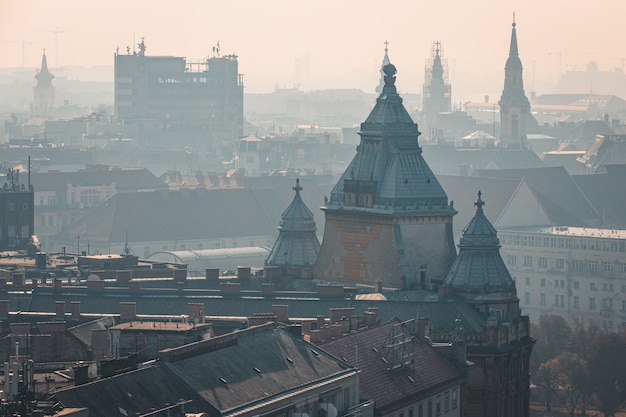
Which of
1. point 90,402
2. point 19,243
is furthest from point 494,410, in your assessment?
point 19,243

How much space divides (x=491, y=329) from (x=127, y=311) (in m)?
15.7

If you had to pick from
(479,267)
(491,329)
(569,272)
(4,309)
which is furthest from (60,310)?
(569,272)

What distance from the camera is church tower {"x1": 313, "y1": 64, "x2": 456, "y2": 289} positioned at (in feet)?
410

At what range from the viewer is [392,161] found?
126750 mm

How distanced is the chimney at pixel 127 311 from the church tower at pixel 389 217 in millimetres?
18682

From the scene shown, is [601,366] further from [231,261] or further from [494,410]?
[231,261]

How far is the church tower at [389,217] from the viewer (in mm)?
124875

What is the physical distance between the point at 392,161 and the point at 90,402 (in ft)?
187

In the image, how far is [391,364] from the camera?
9506 cm

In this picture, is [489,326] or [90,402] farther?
[489,326]

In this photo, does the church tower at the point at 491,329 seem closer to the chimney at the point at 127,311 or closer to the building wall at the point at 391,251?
the building wall at the point at 391,251

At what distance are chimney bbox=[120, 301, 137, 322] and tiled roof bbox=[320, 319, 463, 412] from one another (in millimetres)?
9869

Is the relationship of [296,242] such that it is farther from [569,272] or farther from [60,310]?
[569,272]

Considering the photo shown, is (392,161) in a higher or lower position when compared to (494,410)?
higher
